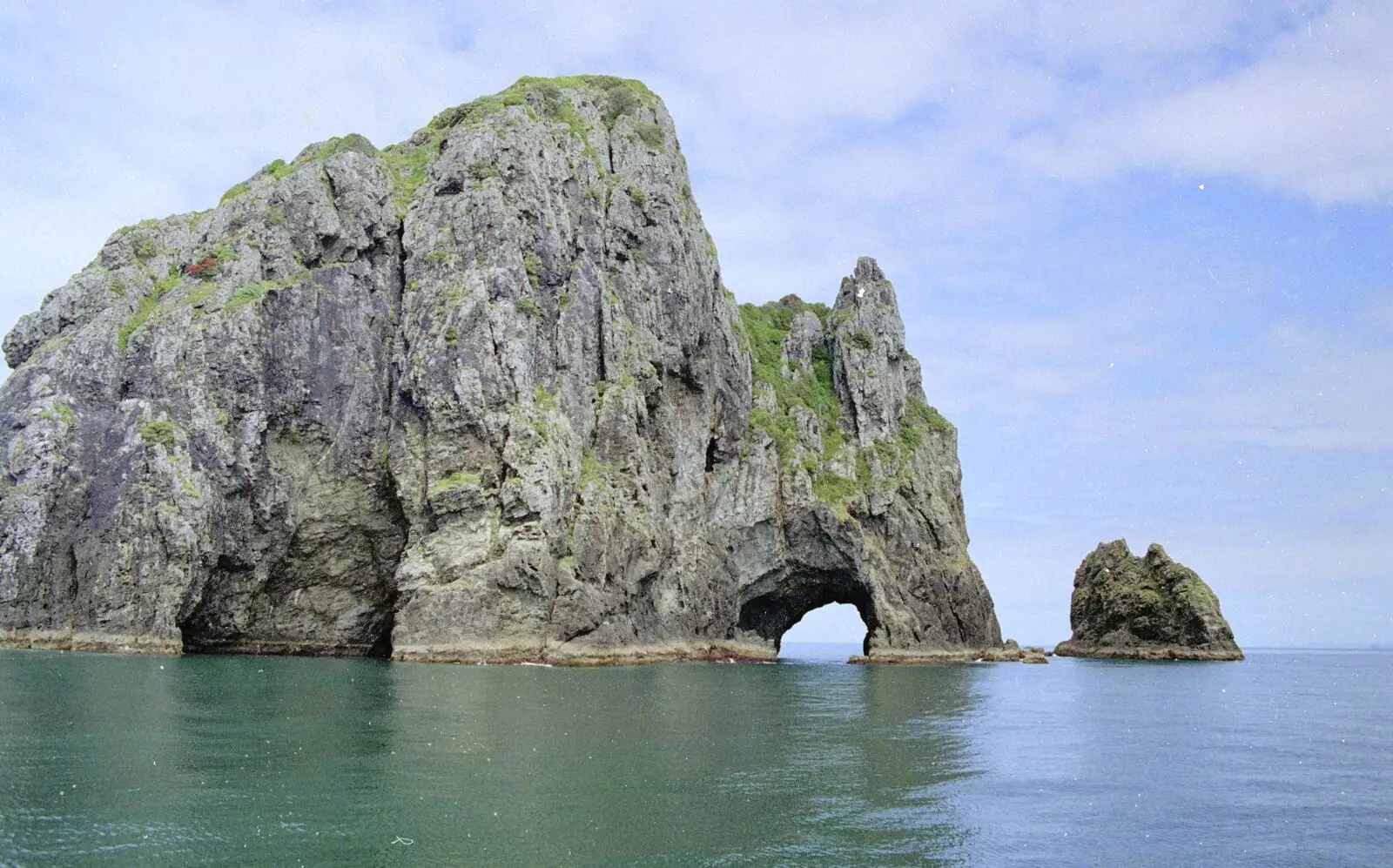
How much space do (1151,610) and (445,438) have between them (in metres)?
92.6

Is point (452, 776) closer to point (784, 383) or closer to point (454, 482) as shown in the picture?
point (454, 482)

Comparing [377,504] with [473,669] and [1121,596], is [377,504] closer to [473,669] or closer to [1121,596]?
[473,669]

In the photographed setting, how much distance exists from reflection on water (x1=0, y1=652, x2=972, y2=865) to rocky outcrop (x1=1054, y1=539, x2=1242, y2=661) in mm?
87092

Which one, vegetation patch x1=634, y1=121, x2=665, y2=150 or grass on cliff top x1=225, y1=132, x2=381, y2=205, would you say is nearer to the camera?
grass on cliff top x1=225, y1=132, x2=381, y2=205

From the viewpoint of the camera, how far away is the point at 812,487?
104062mm

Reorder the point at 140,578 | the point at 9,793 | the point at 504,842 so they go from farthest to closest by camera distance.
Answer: the point at 140,578, the point at 9,793, the point at 504,842

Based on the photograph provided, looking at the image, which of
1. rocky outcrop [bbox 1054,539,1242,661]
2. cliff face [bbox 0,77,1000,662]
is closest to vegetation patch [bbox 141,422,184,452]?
cliff face [bbox 0,77,1000,662]

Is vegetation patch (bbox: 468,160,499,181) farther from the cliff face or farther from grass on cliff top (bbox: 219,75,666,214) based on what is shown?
grass on cliff top (bbox: 219,75,666,214)

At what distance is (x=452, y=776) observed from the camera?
26.1m

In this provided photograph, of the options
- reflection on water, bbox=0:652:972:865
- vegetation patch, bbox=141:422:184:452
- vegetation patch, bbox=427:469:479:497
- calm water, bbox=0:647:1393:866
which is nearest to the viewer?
reflection on water, bbox=0:652:972:865

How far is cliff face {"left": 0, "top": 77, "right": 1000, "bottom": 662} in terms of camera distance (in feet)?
242

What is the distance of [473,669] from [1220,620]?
100 meters

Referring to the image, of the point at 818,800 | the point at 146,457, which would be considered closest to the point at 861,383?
the point at 146,457

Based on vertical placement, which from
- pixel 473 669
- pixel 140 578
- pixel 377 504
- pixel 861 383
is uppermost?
pixel 861 383
